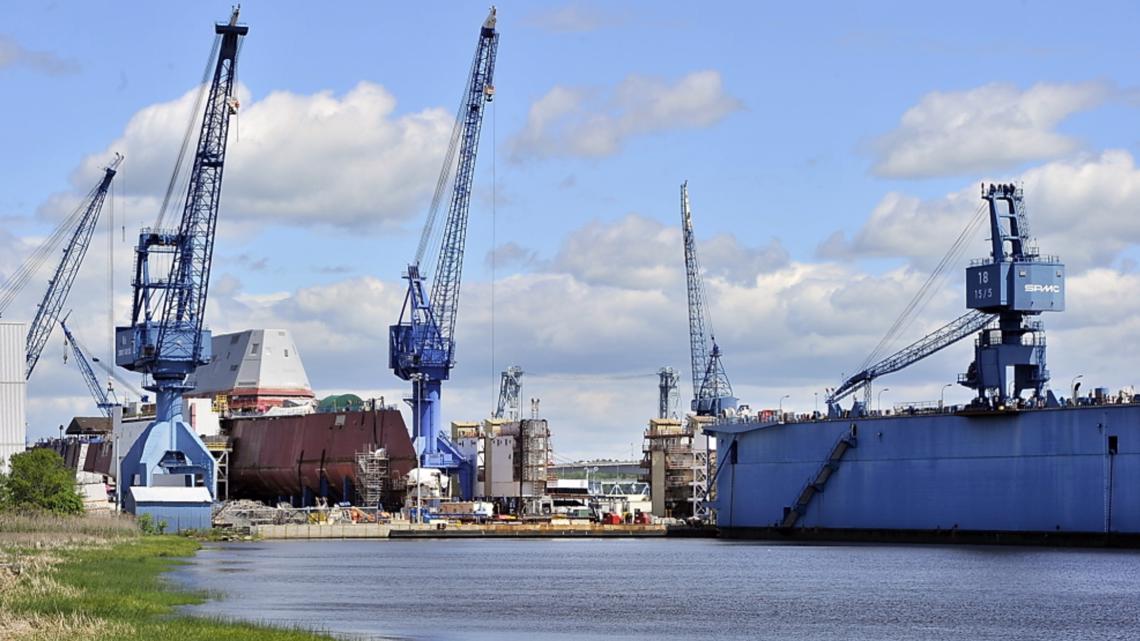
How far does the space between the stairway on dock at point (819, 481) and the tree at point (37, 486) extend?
45.4m

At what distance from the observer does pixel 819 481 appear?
379 ft

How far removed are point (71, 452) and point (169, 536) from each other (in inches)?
3381

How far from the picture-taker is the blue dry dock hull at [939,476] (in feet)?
312

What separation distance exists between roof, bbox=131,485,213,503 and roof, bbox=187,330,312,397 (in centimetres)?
6525

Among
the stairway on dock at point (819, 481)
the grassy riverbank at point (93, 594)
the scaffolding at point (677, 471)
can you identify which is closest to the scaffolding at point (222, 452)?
the scaffolding at point (677, 471)

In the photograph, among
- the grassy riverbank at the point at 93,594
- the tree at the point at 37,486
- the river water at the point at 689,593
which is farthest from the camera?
the tree at the point at 37,486

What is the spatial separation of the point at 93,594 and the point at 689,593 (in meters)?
23.3

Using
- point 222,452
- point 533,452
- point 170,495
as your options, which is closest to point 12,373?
point 170,495

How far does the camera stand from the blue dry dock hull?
312ft

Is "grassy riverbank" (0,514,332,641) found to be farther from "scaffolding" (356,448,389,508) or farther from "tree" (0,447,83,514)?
"scaffolding" (356,448,389,508)

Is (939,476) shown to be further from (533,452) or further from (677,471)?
(533,452)

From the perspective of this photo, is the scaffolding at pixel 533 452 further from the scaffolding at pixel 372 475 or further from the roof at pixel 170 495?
the roof at pixel 170 495

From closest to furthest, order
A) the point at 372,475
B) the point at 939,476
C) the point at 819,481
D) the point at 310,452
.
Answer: the point at 939,476 → the point at 819,481 → the point at 372,475 → the point at 310,452

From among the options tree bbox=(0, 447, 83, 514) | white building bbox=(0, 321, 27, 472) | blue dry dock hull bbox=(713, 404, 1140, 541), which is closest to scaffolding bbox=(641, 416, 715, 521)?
blue dry dock hull bbox=(713, 404, 1140, 541)
